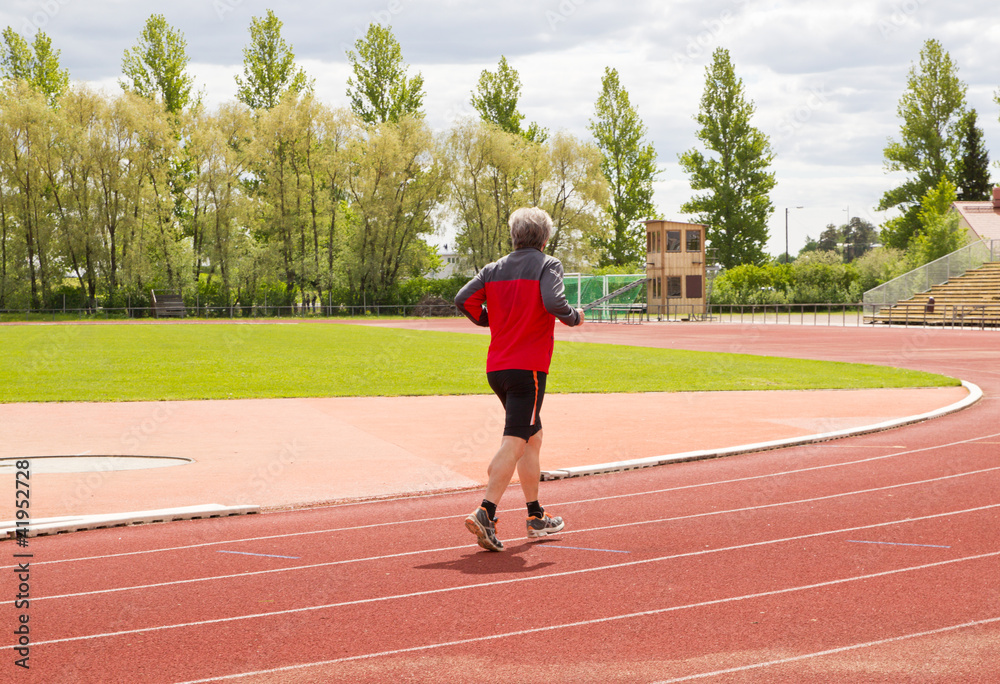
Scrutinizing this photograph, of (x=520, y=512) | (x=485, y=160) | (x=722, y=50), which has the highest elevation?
(x=722, y=50)

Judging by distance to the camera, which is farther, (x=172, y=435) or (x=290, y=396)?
(x=290, y=396)

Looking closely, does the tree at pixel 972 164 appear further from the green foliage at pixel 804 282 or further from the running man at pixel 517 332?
the running man at pixel 517 332

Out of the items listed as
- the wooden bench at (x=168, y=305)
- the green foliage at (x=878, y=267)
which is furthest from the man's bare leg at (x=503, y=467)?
the green foliage at (x=878, y=267)

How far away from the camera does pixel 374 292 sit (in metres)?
67.5

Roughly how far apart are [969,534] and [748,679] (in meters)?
2.95

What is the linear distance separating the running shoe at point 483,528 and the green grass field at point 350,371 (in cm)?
966

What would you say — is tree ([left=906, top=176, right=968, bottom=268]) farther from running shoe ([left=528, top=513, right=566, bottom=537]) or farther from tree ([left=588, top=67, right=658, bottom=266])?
running shoe ([left=528, top=513, right=566, bottom=537])

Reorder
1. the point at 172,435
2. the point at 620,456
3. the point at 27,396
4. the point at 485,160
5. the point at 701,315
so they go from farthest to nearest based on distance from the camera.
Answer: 1. the point at 485,160
2. the point at 701,315
3. the point at 27,396
4. the point at 172,435
5. the point at 620,456

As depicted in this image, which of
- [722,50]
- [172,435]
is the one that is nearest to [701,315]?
[722,50]

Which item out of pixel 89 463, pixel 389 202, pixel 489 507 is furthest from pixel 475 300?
pixel 389 202

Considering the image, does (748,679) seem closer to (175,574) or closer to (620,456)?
(175,574)

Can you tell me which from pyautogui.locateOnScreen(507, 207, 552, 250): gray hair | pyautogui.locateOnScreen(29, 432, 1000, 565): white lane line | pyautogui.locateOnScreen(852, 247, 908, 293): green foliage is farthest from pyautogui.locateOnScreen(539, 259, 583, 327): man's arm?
pyautogui.locateOnScreen(852, 247, 908, 293): green foliage

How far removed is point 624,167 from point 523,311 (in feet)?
250

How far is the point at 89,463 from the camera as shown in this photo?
8930mm
